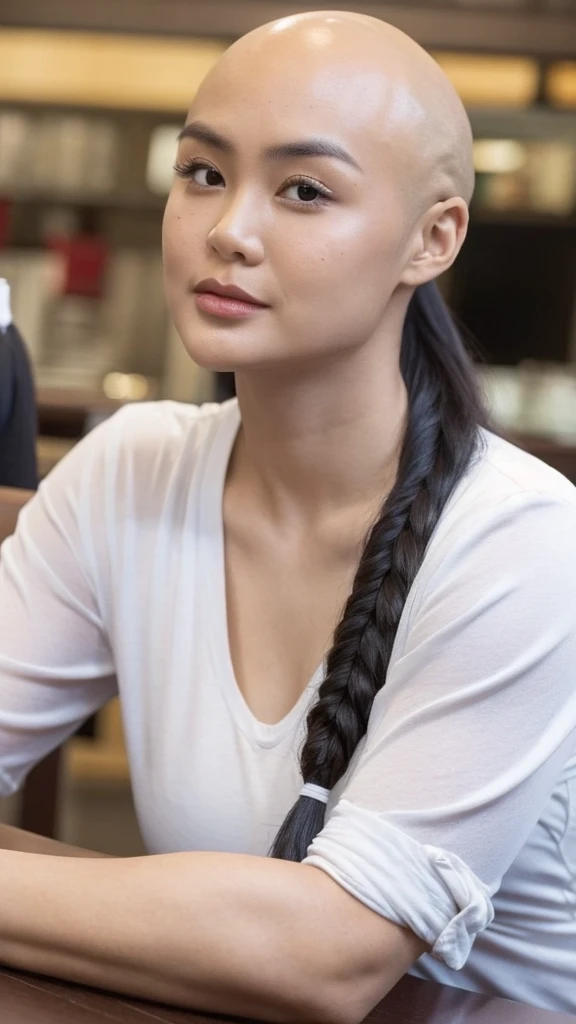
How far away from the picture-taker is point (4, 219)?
4.70 meters

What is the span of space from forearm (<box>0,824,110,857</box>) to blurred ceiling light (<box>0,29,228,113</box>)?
3.99 metres

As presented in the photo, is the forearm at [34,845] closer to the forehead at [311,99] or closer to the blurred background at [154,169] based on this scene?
the forehead at [311,99]

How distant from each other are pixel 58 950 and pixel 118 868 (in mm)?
59

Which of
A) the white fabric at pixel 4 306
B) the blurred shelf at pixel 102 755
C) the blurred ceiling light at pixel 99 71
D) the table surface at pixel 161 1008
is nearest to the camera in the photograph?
the table surface at pixel 161 1008

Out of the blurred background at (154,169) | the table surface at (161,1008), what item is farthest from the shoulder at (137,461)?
the blurred background at (154,169)

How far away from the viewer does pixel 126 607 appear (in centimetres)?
111

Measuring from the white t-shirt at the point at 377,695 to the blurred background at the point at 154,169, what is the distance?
308cm

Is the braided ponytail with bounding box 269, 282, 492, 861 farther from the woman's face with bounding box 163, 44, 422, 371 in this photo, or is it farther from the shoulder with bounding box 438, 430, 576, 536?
the woman's face with bounding box 163, 44, 422, 371

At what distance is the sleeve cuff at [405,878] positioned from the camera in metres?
0.80

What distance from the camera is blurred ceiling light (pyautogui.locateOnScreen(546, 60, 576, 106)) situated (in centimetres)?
446

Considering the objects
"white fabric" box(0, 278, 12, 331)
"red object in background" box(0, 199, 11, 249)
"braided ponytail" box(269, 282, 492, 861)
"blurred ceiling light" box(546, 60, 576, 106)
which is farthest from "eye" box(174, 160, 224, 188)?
"red object in background" box(0, 199, 11, 249)

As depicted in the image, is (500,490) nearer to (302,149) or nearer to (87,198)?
(302,149)

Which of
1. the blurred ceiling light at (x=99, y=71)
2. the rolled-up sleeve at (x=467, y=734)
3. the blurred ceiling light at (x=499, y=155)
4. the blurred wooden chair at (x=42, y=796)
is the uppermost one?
the rolled-up sleeve at (x=467, y=734)

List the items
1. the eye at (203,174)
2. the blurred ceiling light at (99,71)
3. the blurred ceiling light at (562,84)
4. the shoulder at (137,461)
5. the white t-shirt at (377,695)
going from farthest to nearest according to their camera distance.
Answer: the blurred ceiling light at (99,71) → the blurred ceiling light at (562,84) → the shoulder at (137,461) → the eye at (203,174) → the white t-shirt at (377,695)
